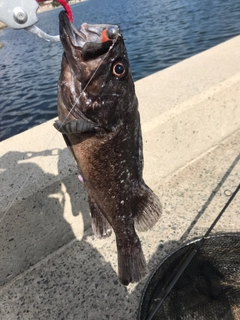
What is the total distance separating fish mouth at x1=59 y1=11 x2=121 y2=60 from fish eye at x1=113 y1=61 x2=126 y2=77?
113 millimetres

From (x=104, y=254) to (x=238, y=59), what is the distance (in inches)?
160

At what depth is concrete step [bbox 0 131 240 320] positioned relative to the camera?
3211mm

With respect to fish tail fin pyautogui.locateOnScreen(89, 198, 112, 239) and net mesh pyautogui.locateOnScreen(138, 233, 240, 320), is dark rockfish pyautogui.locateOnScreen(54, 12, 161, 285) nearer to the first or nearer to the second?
fish tail fin pyautogui.locateOnScreen(89, 198, 112, 239)

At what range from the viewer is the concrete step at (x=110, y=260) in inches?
126

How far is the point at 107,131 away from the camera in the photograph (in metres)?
2.01

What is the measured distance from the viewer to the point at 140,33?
26.0m

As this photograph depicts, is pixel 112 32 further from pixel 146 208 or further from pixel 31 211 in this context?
pixel 31 211

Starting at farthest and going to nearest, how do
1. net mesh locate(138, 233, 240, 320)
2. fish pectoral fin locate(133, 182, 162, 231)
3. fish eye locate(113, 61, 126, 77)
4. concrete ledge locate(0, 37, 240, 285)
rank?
1. concrete ledge locate(0, 37, 240, 285)
2. net mesh locate(138, 233, 240, 320)
3. fish pectoral fin locate(133, 182, 162, 231)
4. fish eye locate(113, 61, 126, 77)

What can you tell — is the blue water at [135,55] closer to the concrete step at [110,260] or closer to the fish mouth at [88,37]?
the concrete step at [110,260]

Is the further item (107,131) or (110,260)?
(110,260)

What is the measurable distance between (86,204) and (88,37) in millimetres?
2435

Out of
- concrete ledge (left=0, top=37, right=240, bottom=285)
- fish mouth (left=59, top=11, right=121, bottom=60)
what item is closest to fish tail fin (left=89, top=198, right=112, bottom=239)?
concrete ledge (left=0, top=37, right=240, bottom=285)

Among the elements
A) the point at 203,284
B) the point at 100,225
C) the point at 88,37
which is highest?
the point at 88,37

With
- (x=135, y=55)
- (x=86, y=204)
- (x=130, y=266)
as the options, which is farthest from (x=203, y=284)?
(x=135, y=55)
